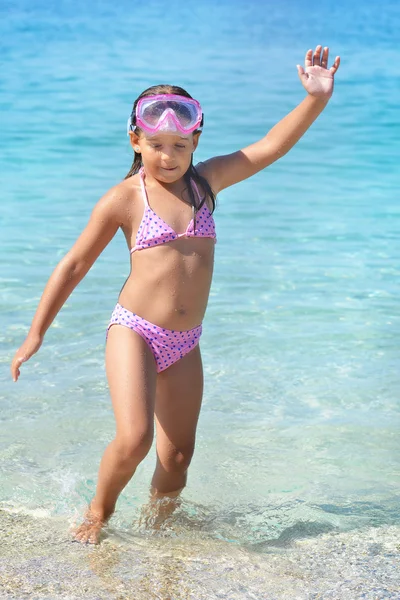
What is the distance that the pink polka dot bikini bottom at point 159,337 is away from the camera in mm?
3506

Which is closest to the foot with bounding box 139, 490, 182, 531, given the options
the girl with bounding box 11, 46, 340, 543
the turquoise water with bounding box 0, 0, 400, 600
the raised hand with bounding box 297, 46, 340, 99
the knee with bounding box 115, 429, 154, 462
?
the turquoise water with bounding box 0, 0, 400, 600

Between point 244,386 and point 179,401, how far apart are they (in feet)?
5.33

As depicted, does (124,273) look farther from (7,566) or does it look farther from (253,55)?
(253,55)

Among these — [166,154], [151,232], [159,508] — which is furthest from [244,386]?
[166,154]

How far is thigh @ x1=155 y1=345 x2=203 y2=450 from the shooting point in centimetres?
362

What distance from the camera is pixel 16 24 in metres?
24.7

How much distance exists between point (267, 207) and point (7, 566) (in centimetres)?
615

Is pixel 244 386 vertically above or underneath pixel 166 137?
underneath

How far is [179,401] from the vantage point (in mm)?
3625

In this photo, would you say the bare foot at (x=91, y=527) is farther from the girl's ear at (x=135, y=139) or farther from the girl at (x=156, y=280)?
the girl's ear at (x=135, y=139)

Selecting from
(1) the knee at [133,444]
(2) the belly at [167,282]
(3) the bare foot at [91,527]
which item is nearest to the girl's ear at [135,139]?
(2) the belly at [167,282]

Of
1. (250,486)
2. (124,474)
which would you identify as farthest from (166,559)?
(250,486)

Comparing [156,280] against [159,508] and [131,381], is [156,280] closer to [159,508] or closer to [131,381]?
[131,381]

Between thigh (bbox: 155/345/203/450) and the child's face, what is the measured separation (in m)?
0.69
